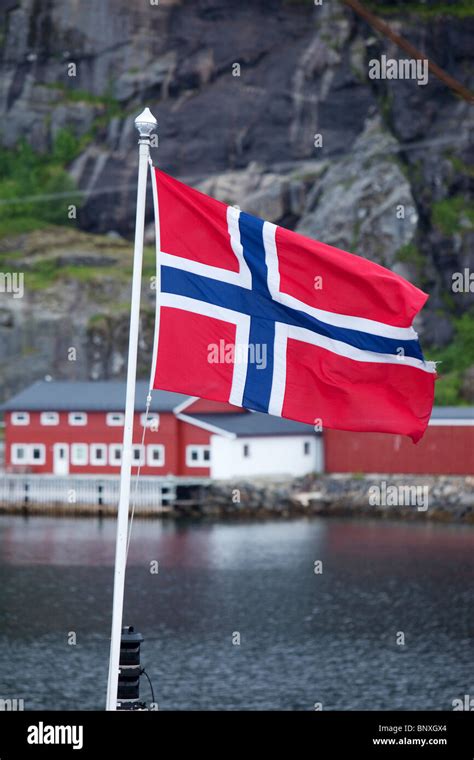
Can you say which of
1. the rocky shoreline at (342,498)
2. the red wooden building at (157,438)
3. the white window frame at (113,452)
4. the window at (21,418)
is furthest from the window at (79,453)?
the rocky shoreline at (342,498)

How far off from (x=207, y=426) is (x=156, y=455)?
421cm

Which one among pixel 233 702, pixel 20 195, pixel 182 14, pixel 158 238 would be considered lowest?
pixel 233 702

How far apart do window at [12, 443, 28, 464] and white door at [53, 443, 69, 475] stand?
82.1 inches

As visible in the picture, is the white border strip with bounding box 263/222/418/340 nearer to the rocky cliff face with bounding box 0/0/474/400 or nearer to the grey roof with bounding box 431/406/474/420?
the grey roof with bounding box 431/406/474/420

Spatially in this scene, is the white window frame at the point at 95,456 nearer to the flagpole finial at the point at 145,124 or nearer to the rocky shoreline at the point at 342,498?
the rocky shoreline at the point at 342,498

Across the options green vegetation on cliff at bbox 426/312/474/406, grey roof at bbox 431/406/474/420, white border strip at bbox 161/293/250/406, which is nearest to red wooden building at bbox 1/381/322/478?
grey roof at bbox 431/406/474/420

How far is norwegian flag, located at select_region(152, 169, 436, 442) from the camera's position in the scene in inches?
600

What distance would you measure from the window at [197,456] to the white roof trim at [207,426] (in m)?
1.60

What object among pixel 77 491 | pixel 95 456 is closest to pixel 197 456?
pixel 95 456

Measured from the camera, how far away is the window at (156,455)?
85.9m
